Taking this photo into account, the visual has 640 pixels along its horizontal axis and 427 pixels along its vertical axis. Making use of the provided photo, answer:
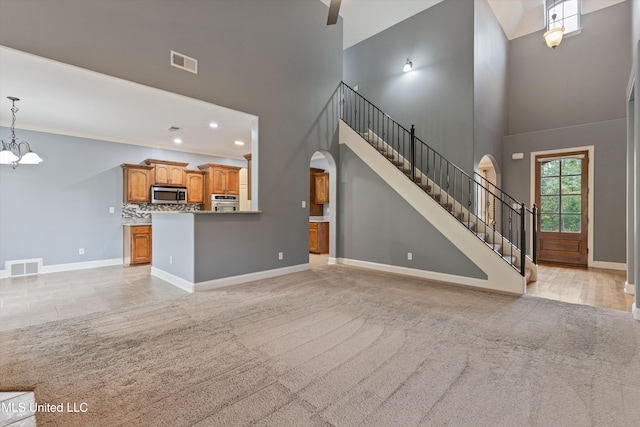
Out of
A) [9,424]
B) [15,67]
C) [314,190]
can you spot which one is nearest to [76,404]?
[9,424]

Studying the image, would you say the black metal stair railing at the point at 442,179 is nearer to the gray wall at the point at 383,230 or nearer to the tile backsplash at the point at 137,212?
the gray wall at the point at 383,230

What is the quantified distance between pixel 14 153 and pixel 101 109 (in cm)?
232

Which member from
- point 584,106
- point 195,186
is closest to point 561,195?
point 584,106

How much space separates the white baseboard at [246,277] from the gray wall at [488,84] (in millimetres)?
3898

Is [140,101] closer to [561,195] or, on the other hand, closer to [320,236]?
[320,236]

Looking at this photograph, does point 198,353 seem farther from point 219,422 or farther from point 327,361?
point 327,361

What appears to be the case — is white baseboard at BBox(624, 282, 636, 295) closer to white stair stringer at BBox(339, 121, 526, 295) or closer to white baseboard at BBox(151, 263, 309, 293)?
white stair stringer at BBox(339, 121, 526, 295)

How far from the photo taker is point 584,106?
6520 millimetres

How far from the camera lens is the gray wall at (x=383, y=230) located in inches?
189

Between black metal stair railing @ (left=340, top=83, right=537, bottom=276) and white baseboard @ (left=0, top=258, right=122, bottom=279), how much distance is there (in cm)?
590

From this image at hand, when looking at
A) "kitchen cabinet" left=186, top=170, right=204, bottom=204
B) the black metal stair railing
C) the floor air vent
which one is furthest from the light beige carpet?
"kitchen cabinet" left=186, top=170, right=204, bottom=204

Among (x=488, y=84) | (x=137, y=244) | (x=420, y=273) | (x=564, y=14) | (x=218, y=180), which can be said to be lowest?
(x=420, y=273)

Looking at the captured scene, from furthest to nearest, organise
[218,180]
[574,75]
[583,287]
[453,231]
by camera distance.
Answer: [218,180]
[574,75]
[453,231]
[583,287]

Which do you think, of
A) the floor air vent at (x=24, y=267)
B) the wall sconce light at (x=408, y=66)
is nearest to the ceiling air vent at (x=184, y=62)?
the wall sconce light at (x=408, y=66)
